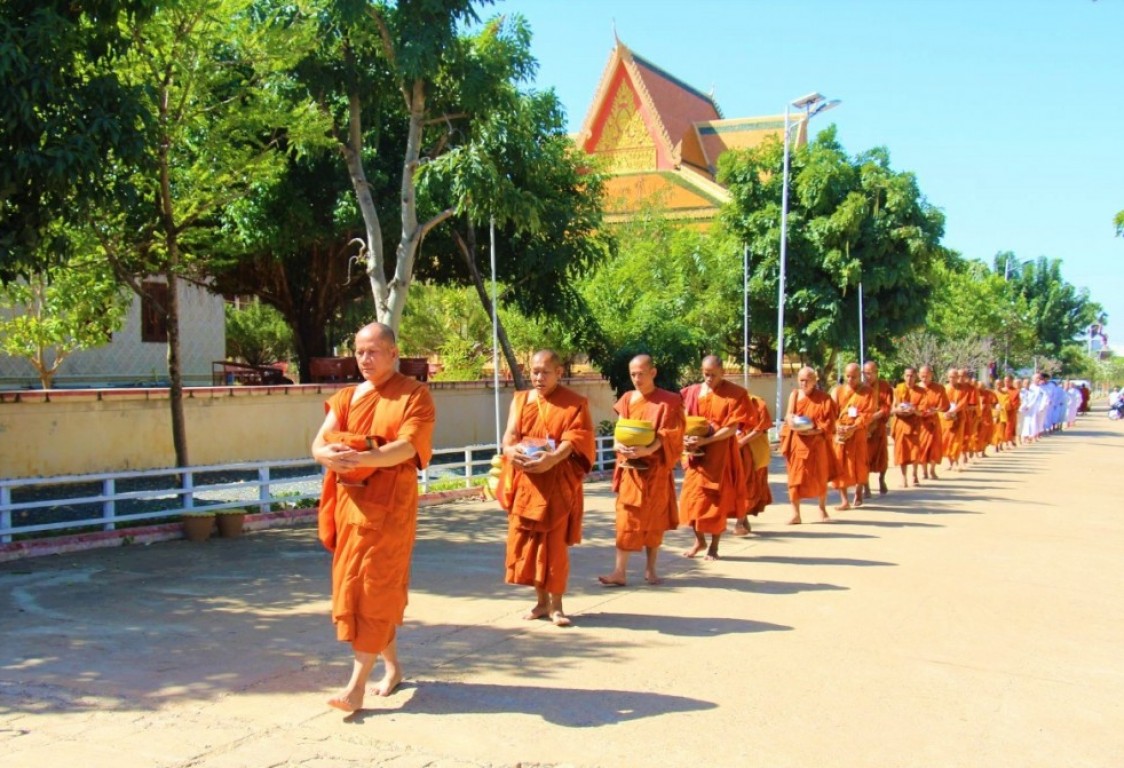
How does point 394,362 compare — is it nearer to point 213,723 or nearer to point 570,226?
point 213,723

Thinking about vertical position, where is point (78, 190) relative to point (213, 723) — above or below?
above

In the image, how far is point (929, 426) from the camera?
666 inches

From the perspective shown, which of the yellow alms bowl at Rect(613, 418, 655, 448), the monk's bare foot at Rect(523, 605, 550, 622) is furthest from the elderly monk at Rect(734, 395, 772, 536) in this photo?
the monk's bare foot at Rect(523, 605, 550, 622)

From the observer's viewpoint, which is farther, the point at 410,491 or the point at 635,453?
the point at 635,453

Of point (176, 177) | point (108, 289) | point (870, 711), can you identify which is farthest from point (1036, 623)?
point (108, 289)

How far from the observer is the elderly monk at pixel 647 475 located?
7.97 meters

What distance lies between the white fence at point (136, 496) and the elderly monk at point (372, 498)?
4529 millimetres

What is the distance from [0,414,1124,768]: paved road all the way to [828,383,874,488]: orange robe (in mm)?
3112

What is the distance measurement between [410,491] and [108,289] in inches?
410

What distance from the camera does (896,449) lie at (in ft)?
54.2

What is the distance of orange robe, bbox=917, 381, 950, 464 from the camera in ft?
55.1

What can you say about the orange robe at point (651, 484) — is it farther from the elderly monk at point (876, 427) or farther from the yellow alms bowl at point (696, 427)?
the elderly monk at point (876, 427)

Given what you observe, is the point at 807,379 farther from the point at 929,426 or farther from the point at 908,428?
the point at 929,426

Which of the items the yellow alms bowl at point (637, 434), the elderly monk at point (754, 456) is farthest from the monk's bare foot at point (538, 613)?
the elderly monk at point (754, 456)
